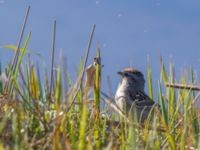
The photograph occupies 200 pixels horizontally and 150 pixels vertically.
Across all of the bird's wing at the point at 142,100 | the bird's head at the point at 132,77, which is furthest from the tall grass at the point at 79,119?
the bird's head at the point at 132,77

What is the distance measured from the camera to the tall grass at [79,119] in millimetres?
2475

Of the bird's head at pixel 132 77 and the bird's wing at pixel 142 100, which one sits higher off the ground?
the bird's head at pixel 132 77

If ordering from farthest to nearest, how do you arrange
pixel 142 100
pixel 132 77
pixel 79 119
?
pixel 132 77 → pixel 142 100 → pixel 79 119

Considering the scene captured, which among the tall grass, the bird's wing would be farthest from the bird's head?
the tall grass

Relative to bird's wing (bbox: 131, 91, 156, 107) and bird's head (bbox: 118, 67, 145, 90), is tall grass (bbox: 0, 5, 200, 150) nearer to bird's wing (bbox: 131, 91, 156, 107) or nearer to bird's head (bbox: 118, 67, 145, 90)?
bird's wing (bbox: 131, 91, 156, 107)

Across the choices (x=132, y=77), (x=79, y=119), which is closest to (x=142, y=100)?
(x=132, y=77)

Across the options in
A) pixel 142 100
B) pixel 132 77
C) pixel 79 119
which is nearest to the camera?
pixel 79 119

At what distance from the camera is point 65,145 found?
197cm

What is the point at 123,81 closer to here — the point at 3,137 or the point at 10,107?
the point at 10,107

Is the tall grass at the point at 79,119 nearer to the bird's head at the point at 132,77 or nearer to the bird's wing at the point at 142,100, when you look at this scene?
the bird's wing at the point at 142,100

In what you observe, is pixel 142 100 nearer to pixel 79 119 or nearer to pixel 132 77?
pixel 132 77

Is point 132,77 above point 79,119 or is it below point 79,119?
above

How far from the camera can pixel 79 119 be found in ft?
11.2

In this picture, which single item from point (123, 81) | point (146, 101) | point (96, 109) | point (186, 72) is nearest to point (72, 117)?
point (96, 109)
